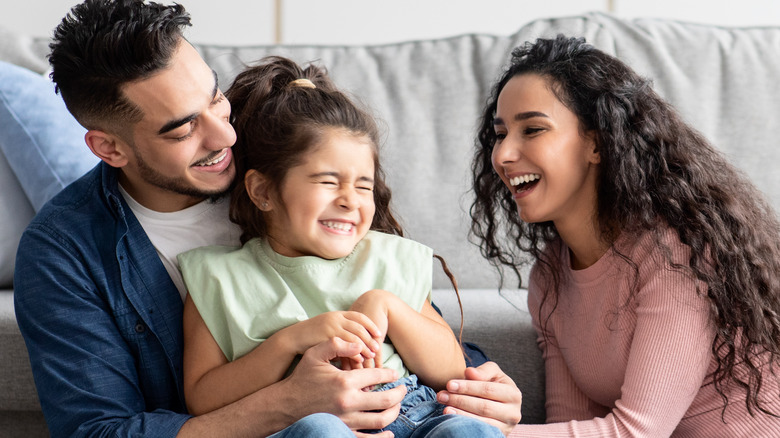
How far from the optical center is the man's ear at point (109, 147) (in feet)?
4.75

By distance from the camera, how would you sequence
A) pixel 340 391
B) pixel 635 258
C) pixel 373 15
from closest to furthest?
pixel 340 391 < pixel 635 258 < pixel 373 15

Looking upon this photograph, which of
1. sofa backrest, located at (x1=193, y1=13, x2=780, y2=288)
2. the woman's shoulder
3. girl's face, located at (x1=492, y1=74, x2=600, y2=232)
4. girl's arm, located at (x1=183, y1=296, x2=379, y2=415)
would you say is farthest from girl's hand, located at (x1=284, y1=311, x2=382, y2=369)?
sofa backrest, located at (x1=193, y1=13, x2=780, y2=288)

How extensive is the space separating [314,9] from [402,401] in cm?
177

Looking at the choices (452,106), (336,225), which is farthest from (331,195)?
(452,106)

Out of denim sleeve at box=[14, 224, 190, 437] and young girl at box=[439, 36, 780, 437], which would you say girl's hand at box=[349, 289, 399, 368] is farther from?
denim sleeve at box=[14, 224, 190, 437]

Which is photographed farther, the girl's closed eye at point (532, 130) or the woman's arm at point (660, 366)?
the girl's closed eye at point (532, 130)

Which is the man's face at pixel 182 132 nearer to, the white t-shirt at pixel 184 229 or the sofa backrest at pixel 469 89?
the white t-shirt at pixel 184 229

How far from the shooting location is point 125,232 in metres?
1.42

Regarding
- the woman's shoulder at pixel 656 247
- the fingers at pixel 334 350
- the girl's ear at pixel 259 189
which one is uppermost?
the girl's ear at pixel 259 189

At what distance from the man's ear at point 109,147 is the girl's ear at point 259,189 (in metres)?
0.23

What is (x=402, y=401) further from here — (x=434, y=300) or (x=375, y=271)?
(x=434, y=300)

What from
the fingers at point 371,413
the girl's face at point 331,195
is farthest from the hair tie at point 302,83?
the fingers at point 371,413

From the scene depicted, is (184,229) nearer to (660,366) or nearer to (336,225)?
(336,225)

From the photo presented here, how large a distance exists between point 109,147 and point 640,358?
1.04 meters
